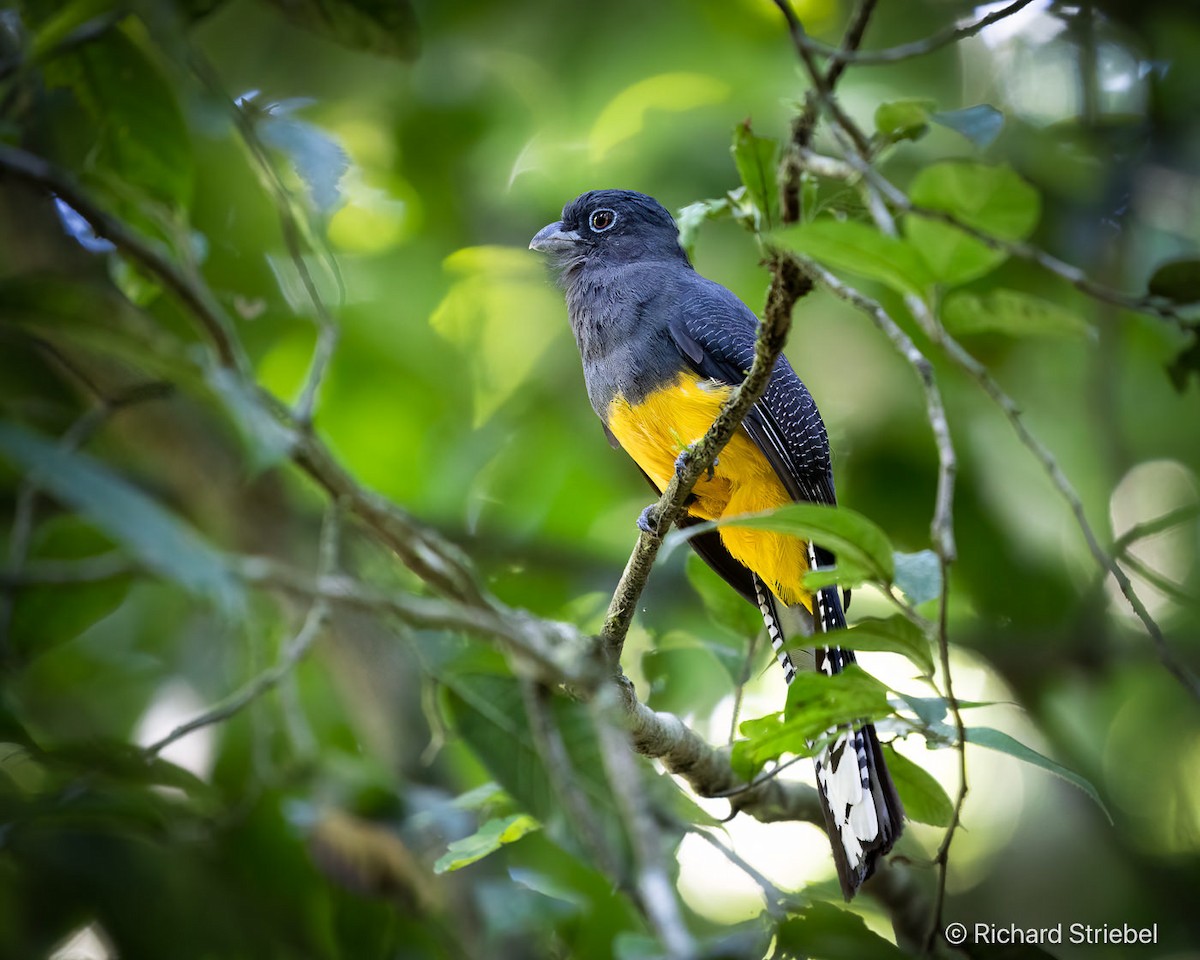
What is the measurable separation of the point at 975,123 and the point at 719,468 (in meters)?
1.63

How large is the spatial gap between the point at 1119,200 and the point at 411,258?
2630 mm

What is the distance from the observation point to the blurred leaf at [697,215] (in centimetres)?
194

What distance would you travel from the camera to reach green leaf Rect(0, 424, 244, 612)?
0.94 m

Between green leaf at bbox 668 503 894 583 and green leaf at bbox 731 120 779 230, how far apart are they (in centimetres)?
47

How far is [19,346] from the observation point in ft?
10.4

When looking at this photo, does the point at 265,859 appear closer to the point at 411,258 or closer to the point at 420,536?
the point at 420,536

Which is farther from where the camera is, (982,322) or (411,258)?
(411,258)

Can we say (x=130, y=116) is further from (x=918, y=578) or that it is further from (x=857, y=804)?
(x=857, y=804)

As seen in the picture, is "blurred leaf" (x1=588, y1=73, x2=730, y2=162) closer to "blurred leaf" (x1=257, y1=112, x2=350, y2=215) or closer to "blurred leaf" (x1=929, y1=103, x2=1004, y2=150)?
"blurred leaf" (x1=257, y1=112, x2=350, y2=215)

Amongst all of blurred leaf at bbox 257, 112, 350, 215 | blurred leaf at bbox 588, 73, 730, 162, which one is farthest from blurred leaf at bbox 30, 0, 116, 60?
blurred leaf at bbox 588, 73, 730, 162

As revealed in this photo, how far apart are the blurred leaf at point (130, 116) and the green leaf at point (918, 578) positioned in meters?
1.60

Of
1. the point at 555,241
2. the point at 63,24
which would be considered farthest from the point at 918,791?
the point at 555,241

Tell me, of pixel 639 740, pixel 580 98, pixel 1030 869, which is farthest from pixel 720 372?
pixel 1030 869

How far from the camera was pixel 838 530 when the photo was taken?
1.51 metres
